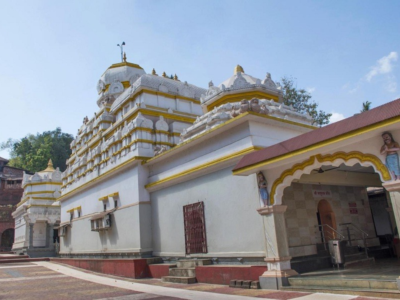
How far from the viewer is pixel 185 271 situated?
456 inches

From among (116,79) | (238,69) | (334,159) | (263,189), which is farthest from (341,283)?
(116,79)

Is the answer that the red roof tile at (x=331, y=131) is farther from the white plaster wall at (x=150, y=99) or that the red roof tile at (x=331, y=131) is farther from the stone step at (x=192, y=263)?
the white plaster wall at (x=150, y=99)

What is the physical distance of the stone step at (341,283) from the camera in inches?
267

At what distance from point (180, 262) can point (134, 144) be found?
5616 mm

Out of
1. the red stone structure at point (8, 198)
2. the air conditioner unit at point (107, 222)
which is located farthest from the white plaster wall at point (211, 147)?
the red stone structure at point (8, 198)

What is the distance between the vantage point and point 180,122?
1705cm

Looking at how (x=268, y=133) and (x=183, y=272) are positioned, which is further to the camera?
(x=183, y=272)

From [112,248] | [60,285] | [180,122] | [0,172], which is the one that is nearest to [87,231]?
[112,248]

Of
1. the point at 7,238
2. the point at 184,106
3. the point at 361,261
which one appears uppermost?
the point at 184,106

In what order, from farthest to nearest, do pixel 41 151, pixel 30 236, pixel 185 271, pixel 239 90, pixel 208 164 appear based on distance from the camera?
pixel 41 151, pixel 30 236, pixel 239 90, pixel 208 164, pixel 185 271

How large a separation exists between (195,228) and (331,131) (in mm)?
6453

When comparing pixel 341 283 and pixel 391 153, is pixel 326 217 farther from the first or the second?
pixel 391 153

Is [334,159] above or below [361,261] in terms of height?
above

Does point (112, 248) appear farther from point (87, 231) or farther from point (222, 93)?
point (222, 93)
